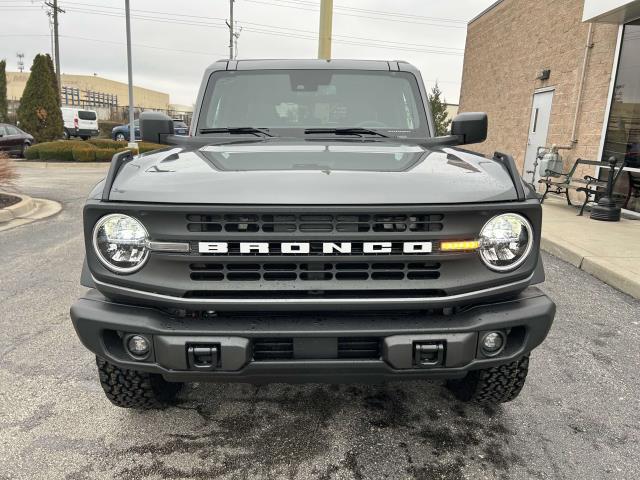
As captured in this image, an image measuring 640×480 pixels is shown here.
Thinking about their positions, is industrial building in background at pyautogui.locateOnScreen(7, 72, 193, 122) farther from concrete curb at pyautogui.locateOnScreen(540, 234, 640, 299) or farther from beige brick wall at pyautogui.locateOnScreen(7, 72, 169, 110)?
concrete curb at pyautogui.locateOnScreen(540, 234, 640, 299)

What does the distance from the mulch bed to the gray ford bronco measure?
7500mm

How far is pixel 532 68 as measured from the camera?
12.6m

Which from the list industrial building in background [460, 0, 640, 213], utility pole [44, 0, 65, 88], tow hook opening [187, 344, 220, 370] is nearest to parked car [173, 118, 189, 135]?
tow hook opening [187, 344, 220, 370]

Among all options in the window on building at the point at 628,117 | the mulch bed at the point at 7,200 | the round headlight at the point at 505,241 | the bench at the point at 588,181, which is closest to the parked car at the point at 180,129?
the round headlight at the point at 505,241

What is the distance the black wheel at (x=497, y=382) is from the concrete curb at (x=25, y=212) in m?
6.89

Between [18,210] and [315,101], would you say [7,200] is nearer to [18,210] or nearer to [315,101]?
[18,210]

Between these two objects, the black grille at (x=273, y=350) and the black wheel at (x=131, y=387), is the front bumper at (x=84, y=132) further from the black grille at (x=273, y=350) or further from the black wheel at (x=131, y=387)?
the black grille at (x=273, y=350)

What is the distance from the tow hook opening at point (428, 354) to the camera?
74.2 inches

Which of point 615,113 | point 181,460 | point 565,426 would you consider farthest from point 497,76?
point 181,460

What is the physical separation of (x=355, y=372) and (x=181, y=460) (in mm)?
933

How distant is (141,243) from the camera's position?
1.94 meters

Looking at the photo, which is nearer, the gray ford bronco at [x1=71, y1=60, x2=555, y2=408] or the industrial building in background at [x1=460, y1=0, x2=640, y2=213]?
the gray ford bronco at [x1=71, y1=60, x2=555, y2=408]

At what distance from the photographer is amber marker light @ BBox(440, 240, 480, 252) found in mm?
1926

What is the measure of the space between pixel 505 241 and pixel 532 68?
12.4 metres
